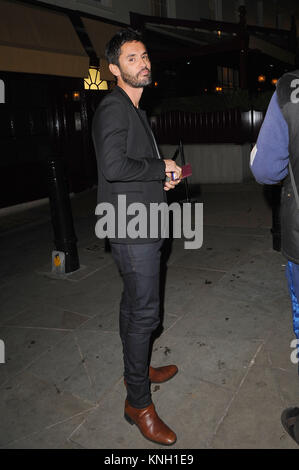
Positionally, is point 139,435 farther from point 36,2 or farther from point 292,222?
point 36,2

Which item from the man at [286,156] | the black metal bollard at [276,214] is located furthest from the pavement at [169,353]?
the man at [286,156]

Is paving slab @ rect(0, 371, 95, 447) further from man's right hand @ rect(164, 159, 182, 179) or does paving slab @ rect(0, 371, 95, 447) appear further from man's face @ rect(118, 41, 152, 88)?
man's face @ rect(118, 41, 152, 88)

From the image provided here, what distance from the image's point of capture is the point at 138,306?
2020mm

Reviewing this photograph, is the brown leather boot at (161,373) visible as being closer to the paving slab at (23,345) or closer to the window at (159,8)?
the paving slab at (23,345)

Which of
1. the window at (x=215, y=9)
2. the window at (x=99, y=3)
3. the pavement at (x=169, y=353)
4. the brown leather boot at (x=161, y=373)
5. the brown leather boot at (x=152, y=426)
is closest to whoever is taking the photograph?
the brown leather boot at (x=152, y=426)

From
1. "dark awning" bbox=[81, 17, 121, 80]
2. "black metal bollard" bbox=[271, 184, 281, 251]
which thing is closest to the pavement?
"black metal bollard" bbox=[271, 184, 281, 251]

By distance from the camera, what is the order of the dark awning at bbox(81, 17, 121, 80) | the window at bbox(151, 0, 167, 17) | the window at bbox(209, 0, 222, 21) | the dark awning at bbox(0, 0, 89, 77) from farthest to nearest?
the window at bbox(209, 0, 222, 21) → the window at bbox(151, 0, 167, 17) → the dark awning at bbox(81, 17, 121, 80) → the dark awning at bbox(0, 0, 89, 77)

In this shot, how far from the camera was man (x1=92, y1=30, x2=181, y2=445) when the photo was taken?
1821 mm

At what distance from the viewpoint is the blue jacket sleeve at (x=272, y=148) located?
4.96 feet

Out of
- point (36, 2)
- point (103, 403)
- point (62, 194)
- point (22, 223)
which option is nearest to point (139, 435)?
point (103, 403)

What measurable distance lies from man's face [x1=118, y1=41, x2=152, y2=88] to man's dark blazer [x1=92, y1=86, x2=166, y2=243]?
0.08m

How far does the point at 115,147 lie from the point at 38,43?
7.66m

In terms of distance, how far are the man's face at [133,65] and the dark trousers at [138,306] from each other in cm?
85

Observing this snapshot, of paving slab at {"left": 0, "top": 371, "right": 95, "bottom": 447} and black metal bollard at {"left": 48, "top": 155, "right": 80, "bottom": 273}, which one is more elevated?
black metal bollard at {"left": 48, "top": 155, "right": 80, "bottom": 273}
